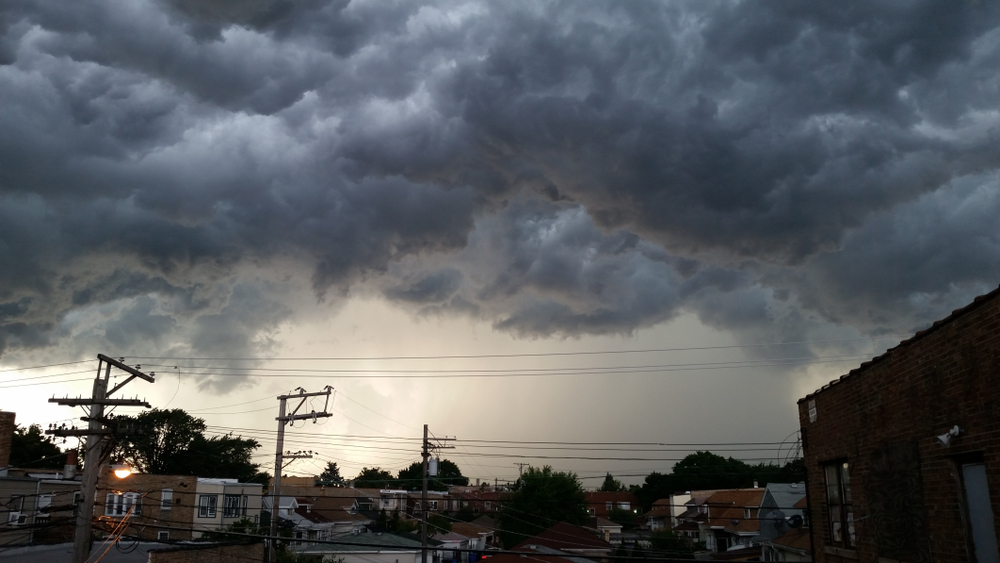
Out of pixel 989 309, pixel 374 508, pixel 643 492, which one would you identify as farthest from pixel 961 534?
pixel 643 492

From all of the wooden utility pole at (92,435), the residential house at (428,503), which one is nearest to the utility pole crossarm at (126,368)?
the wooden utility pole at (92,435)

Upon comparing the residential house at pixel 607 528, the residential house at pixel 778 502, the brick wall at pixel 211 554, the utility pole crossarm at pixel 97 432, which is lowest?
the residential house at pixel 607 528

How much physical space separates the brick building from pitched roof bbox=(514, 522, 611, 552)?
41462 mm

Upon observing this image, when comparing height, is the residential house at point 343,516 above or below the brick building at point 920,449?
below

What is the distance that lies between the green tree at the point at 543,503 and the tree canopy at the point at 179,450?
41.9m

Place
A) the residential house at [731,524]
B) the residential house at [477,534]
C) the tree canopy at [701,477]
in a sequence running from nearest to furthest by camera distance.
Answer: the residential house at [731,524], the residential house at [477,534], the tree canopy at [701,477]

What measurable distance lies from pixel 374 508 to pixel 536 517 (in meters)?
30.8

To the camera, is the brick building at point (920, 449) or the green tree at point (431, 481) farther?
the green tree at point (431, 481)

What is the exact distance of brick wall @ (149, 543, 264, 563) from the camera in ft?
99.2

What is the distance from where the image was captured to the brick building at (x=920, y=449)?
9.91m

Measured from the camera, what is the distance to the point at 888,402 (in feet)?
42.4

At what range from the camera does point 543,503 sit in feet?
294

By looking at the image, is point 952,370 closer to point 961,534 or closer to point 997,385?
point 997,385

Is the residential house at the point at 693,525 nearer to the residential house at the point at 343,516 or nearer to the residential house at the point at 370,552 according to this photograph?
the residential house at the point at 343,516
